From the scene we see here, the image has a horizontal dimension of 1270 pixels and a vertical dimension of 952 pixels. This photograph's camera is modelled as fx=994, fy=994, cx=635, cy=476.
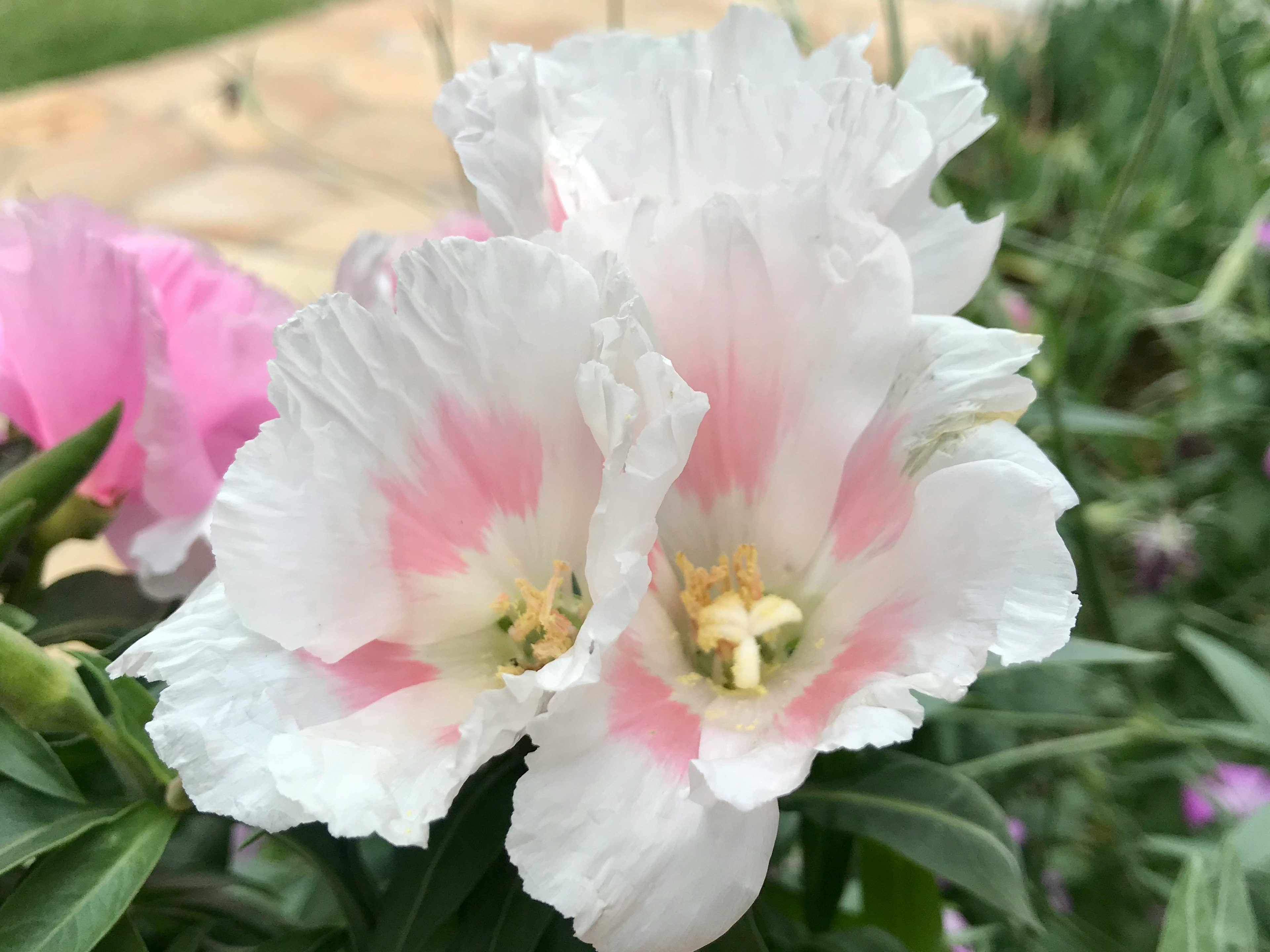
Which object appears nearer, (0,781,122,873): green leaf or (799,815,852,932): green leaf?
(0,781,122,873): green leaf

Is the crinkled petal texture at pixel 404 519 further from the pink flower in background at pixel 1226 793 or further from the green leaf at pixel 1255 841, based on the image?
the pink flower in background at pixel 1226 793

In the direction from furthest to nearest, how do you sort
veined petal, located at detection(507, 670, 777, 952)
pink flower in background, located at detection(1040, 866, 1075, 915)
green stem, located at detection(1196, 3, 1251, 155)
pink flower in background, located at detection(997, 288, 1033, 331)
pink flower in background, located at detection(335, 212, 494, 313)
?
pink flower in background, located at detection(997, 288, 1033, 331) < green stem, located at detection(1196, 3, 1251, 155) < pink flower in background, located at detection(1040, 866, 1075, 915) < pink flower in background, located at detection(335, 212, 494, 313) < veined petal, located at detection(507, 670, 777, 952)

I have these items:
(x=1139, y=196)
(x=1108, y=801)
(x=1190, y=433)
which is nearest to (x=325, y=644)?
(x=1108, y=801)

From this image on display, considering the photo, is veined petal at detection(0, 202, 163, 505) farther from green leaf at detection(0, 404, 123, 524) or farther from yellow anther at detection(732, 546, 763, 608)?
yellow anther at detection(732, 546, 763, 608)

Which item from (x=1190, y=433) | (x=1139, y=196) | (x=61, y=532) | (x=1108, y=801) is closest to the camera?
(x=61, y=532)

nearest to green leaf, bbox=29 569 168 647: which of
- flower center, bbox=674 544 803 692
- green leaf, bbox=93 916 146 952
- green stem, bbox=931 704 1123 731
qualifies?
green leaf, bbox=93 916 146 952

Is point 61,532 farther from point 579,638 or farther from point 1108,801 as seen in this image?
point 1108,801
